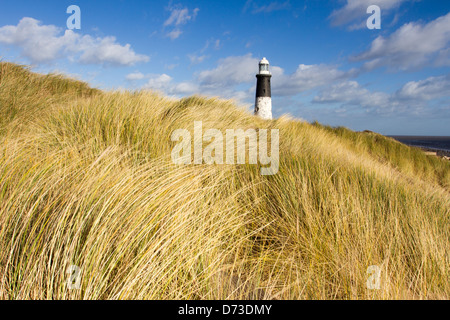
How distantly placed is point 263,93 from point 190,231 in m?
13.1

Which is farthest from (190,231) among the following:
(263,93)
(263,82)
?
(263,82)

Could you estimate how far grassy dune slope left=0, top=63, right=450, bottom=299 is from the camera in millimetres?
1321

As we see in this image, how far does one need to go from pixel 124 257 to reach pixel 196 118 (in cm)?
273

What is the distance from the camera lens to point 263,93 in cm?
1402

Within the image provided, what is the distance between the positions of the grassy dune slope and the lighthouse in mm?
11086

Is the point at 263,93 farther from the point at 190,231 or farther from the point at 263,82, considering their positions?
the point at 190,231

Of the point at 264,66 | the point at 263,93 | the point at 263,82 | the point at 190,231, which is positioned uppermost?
the point at 264,66

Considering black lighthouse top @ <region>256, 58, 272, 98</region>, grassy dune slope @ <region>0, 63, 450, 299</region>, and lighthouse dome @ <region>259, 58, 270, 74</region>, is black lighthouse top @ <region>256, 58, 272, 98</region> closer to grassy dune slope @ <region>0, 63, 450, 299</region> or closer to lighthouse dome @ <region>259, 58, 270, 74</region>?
lighthouse dome @ <region>259, 58, 270, 74</region>

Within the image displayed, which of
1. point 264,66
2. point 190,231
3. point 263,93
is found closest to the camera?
point 190,231

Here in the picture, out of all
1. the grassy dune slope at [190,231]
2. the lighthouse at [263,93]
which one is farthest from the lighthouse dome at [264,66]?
the grassy dune slope at [190,231]
